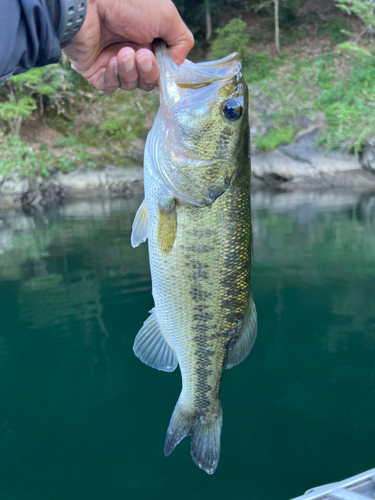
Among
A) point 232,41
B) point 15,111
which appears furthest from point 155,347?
point 232,41

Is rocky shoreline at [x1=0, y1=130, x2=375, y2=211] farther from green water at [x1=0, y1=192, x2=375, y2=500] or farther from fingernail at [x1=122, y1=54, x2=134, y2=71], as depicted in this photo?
fingernail at [x1=122, y1=54, x2=134, y2=71]

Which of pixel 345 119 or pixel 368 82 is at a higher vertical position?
pixel 368 82

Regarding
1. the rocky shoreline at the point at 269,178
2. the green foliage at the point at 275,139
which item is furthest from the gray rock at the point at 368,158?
the green foliage at the point at 275,139

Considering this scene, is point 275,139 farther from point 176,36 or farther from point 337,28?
point 176,36

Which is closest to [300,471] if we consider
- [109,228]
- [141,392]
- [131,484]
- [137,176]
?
[131,484]

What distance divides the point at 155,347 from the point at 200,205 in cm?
87

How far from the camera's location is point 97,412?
195 inches

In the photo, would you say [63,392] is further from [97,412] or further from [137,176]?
[137,176]

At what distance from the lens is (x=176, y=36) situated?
80.8 inches

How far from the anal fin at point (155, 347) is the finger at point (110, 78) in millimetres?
1305

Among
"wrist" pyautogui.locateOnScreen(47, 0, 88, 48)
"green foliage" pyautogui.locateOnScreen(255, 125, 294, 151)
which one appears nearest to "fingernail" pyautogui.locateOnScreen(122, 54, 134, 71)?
"wrist" pyautogui.locateOnScreen(47, 0, 88, 48)

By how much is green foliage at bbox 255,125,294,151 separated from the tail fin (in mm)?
19832

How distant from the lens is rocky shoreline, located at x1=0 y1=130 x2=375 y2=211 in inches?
737

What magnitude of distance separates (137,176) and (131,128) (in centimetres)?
342
